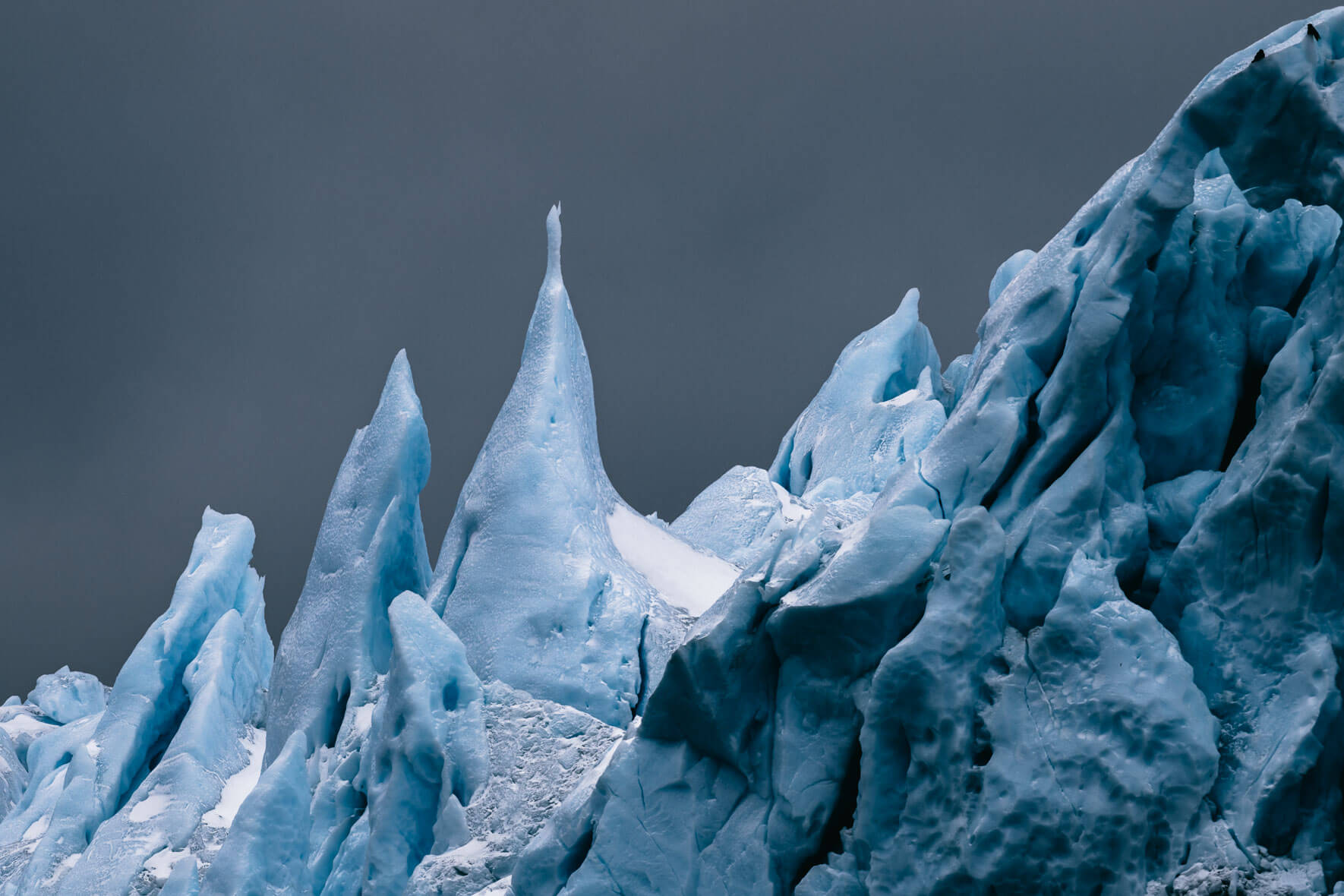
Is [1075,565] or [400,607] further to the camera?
[400,607]

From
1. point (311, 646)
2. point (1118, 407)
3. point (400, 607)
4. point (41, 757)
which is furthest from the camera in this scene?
point (41, 757)

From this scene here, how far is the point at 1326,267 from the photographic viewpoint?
34.9ft

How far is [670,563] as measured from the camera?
17859mm

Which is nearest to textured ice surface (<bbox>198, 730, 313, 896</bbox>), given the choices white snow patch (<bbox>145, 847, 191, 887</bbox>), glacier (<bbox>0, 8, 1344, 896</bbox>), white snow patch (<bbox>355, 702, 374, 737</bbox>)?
glacier (<bbox>0, 8, 1344, 896</bbox>)

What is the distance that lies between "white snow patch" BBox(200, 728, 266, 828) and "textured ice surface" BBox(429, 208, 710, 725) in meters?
4.14

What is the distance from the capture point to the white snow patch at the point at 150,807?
1806 cm

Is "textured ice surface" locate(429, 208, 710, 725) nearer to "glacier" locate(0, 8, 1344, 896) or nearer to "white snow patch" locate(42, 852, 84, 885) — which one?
"glacier" locate(0, 8, 1344, 896)

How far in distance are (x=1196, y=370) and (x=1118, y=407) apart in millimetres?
815

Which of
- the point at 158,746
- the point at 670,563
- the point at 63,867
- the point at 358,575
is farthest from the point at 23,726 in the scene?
the point at 670,563

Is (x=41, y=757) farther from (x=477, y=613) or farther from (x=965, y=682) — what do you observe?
(x=965, y=682)

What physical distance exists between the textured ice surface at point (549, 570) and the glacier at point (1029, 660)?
0.08 metres

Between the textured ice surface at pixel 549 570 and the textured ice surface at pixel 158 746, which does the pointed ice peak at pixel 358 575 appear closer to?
the textured ice surface at pixel 549 570

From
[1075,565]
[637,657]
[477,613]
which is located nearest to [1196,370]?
[1075,565]

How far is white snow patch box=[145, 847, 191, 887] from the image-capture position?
16641 mm
